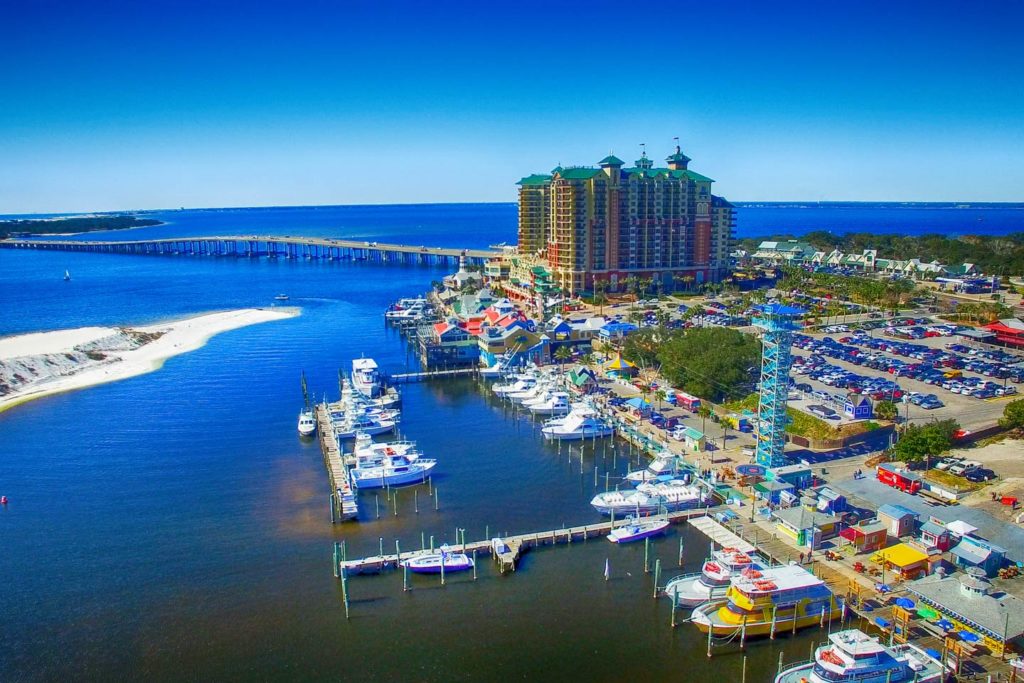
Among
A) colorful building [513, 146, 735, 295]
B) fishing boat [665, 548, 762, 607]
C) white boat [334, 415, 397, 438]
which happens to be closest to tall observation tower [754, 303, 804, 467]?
fishing boat [665, 548, 762, 607]

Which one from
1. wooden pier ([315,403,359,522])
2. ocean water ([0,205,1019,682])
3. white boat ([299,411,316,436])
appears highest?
white boat ([299,411,316,436])

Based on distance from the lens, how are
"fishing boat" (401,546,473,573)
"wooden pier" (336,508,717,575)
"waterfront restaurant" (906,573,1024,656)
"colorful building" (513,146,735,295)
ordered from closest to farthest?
"waterfront restaurant" (906,573,1024,656), "fishing boat" (401,546,473,573), "wooden pier" (336,508,717,575), "colorful building" (513,146,735,295)

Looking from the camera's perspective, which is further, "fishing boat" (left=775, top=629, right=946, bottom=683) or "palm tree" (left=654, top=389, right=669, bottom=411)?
"palm tree" (left=654, top=389, right=669, bottom=411)

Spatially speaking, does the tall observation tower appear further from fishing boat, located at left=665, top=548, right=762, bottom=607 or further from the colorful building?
the colorful building

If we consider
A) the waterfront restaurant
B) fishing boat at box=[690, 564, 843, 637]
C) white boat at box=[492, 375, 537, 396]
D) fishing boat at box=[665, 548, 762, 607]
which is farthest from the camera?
white boat at box=[492, 375, 537, 396]

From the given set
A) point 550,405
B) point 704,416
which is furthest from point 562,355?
point 704,416

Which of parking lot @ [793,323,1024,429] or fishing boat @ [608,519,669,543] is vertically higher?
parking lot @ [793,323,1024,429]

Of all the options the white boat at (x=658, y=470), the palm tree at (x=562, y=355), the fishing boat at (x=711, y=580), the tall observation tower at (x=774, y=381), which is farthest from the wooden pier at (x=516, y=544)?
the palm tree at (x=562, y=355)
